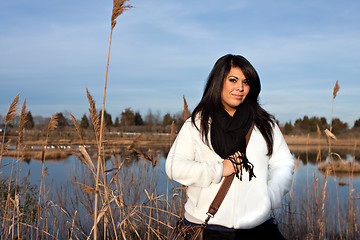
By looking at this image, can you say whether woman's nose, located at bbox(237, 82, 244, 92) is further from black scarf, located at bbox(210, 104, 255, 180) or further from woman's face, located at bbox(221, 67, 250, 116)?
black scarf, located at bbox(210, 104, 255, 180)

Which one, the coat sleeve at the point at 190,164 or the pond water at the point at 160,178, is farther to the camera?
the pond water at the point at 160,178

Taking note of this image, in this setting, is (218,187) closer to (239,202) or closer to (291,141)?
(239,202)

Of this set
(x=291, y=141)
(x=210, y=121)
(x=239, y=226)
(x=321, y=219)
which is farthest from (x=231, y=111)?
(x=291, y=141)

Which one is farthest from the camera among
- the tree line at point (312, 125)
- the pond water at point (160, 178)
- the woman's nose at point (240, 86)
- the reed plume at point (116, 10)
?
the tree line at point (312, 125)

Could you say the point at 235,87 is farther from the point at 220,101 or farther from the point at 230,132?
the point at 230,132

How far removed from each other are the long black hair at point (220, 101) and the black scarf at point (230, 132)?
40 millimetres

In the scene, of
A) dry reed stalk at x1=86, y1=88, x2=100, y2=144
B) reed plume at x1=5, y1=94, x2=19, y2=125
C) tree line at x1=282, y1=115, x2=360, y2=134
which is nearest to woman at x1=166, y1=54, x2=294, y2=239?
dry reed stalk at x1=86, y1=88, x2=100, y2=144

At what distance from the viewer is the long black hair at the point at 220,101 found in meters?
1.85

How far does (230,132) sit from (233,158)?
6.3 inches

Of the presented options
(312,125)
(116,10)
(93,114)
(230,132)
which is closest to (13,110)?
(93,114)

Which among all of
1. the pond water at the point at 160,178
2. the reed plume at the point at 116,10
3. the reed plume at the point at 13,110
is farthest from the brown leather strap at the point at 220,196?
the reed plume at the point at 13,110

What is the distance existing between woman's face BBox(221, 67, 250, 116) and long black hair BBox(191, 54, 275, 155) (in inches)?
0.8

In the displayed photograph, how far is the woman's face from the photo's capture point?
73.1 inches

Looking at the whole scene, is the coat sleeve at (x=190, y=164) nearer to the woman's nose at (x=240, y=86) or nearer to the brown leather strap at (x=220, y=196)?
the brown leather strap at (x=220, y=196)
